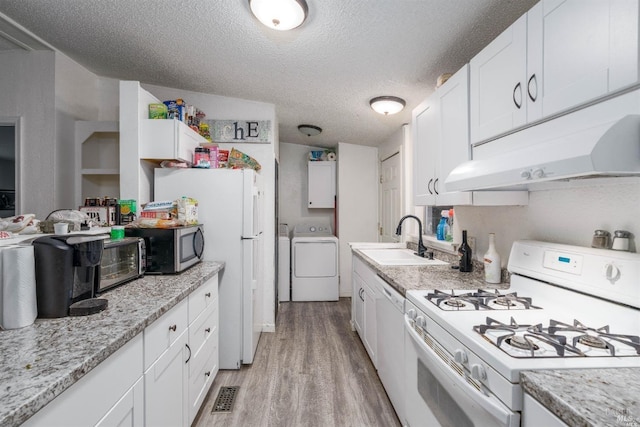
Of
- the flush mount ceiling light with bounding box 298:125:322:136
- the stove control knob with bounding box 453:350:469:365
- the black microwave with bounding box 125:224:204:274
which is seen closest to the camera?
the stove control knob with bounding box 453:350:469:365

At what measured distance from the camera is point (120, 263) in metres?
1.58

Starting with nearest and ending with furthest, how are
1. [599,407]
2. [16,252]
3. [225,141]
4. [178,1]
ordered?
[599,407]
[16,252]
[178,1]
[225,141]

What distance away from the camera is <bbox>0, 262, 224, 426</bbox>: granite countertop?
25.5 inches

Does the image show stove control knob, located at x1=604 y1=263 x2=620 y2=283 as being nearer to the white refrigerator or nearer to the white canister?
the white canister

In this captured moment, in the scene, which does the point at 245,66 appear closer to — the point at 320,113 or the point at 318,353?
the point at 320,113

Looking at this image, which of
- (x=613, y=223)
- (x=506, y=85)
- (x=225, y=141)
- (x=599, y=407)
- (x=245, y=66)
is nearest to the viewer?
(x=599, y=407)

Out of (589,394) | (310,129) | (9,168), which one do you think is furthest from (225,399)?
(310,129)

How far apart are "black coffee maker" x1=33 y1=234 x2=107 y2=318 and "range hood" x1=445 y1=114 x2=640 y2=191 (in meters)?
1.49

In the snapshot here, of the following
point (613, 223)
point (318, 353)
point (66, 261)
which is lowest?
point (318, 353)

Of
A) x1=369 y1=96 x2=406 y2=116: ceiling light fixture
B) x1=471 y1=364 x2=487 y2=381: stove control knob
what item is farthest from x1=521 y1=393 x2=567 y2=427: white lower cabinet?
x1=369 y1=96 x2=406 y2=116: ceiling light fixture

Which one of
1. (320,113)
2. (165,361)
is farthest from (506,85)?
(320,113)

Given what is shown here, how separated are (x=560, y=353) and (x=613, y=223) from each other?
0.63 metres

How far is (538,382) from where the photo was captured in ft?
2.29

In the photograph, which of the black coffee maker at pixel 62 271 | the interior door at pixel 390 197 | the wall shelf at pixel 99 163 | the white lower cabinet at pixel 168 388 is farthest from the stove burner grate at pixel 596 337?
the wall shelf at pixel 99 163
